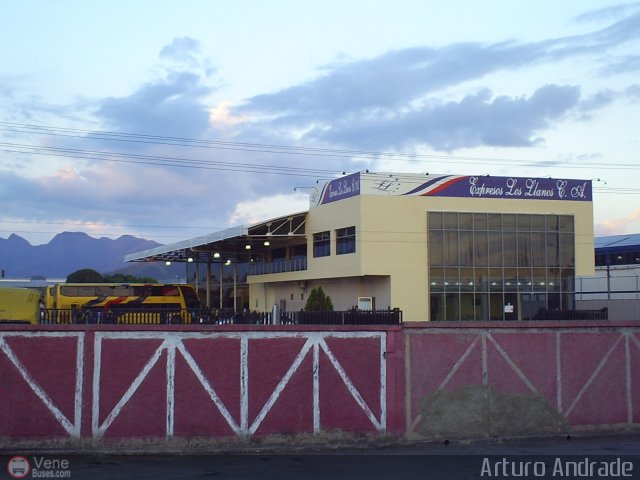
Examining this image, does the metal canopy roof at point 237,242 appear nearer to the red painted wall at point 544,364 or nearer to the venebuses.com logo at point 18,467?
the red painted wall at point 544,364

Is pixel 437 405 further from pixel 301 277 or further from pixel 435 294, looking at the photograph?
pixel 301 277

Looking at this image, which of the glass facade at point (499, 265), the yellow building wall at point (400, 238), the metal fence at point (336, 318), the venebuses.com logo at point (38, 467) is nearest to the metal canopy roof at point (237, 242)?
the yellow building wall at point (400, 238)

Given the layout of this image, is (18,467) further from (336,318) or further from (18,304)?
(336,318)

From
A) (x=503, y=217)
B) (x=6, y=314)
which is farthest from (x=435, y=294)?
(x=6, y=314)

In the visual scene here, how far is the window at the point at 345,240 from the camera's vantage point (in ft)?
181

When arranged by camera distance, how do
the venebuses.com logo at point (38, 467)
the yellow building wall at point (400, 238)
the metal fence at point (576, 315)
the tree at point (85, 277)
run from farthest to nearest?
the tree at point (85, 277)
the yellow building wall at point (400, 238)
the metal fence at point (576, 315)
the venebuses.com logo at point (38, 467)

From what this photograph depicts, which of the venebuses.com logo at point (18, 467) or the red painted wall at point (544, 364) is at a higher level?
the red painted wall at point (544, 364)

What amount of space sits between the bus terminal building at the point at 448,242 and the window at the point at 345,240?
0.13 m

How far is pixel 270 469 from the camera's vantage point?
40.4ft

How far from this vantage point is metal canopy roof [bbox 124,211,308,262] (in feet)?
193

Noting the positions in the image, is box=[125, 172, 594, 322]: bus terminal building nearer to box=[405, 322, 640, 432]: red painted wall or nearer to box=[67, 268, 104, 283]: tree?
box=[405, 322, 640, 432]: red painted wall

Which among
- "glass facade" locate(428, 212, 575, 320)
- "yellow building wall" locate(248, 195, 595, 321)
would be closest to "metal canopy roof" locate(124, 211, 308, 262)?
"yellow building wall" locate(248, 195, 595, 321)

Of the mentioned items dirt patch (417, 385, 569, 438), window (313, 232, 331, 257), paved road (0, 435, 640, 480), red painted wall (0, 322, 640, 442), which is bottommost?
paved road (0, 435, 640, 480)

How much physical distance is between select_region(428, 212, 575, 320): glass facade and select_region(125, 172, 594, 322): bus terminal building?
7 centimetres
